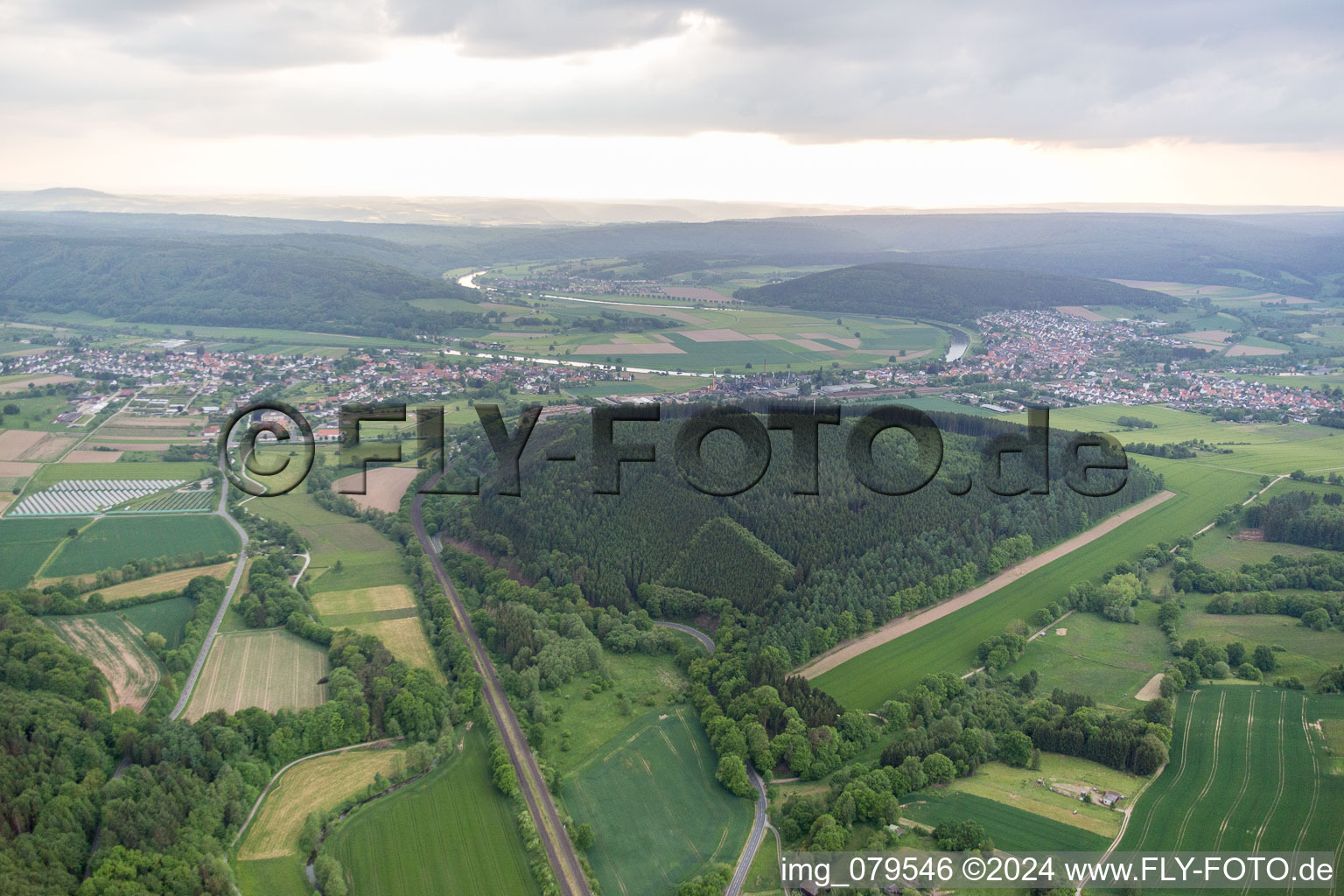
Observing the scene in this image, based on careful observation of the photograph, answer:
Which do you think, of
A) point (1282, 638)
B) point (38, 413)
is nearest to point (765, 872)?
→ point (1282, 638)

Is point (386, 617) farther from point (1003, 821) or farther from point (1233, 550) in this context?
point (1233, 550)

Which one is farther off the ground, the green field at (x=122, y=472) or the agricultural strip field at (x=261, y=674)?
the green field at (x=122, y=472)

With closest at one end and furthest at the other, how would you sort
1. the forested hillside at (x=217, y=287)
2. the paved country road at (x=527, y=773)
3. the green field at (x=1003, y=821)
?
1. the green field at (x=1003, y=821)
2. the paved country road at (x=527, y=773)
3. the forested hillside at (x=217, y=287)

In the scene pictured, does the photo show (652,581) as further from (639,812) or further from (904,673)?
(639,812)

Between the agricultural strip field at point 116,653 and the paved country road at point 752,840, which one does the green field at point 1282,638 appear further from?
the agricultural strip field at point 116,653

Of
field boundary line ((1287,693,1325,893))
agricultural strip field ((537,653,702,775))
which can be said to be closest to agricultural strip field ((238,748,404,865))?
agricultural strip field ((537,653,702,775))

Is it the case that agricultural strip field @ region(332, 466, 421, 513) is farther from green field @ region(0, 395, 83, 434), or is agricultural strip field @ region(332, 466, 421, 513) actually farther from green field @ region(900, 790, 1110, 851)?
green field @ region(900, 790, 1110, 851)

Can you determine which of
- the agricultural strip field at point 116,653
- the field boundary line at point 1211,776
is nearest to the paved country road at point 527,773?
the agricultural strip field at point 116,653
